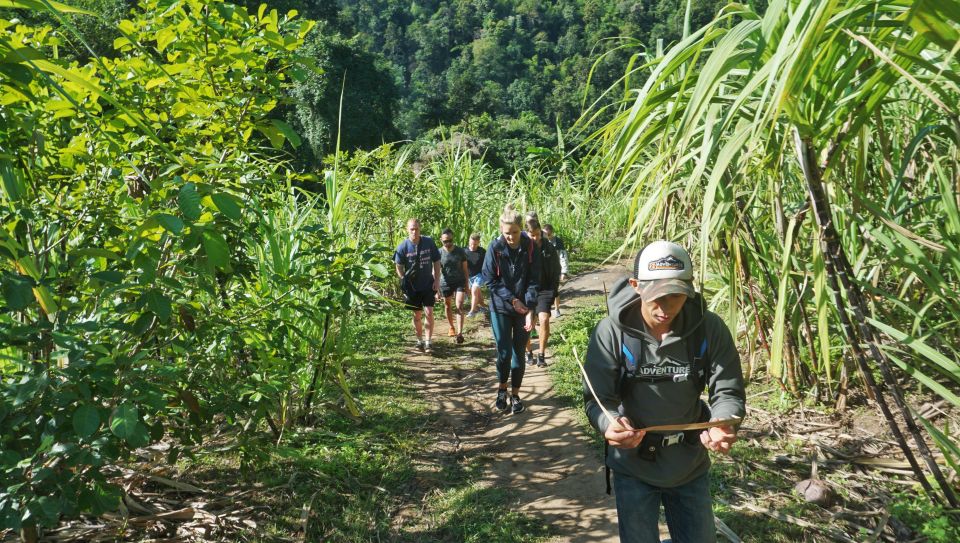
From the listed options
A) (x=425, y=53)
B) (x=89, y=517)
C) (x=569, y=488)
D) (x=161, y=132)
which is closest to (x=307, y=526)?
(x=89, y=517)

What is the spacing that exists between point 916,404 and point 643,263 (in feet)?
9.82

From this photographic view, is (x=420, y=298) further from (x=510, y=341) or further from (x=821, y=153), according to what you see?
(x=821, y=153)

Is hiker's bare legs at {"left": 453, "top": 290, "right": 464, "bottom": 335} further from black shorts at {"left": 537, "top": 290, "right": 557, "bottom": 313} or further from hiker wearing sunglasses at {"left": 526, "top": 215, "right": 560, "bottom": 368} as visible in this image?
black shorts at {"left": 537, "top": 290, "right": 557, "bottom": 313}

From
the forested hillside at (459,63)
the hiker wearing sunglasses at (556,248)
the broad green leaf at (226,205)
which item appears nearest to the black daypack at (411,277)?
Answer: the hiker wearing sunglasses at (556,248)

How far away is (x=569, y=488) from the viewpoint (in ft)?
13.3

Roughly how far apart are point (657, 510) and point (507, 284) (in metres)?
3.13

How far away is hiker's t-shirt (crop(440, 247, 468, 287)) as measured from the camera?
8.47 m

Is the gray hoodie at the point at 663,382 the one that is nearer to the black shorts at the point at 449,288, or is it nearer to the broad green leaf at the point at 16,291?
the broad green leaf at the point at 16,291

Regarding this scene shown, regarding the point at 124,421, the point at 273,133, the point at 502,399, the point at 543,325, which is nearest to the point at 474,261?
the point at 543,325

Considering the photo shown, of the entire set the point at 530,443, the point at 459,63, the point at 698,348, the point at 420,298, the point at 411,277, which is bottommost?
the point at 530,443

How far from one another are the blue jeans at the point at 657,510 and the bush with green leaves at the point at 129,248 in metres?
1.59

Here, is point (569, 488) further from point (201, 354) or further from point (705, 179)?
point (201, 354)

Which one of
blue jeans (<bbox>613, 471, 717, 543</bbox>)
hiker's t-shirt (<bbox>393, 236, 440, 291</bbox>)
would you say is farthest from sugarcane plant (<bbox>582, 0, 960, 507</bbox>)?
hiker's t-shirt (<bbox>393, 236, 440, 291</bbox>)

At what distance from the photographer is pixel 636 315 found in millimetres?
2254
